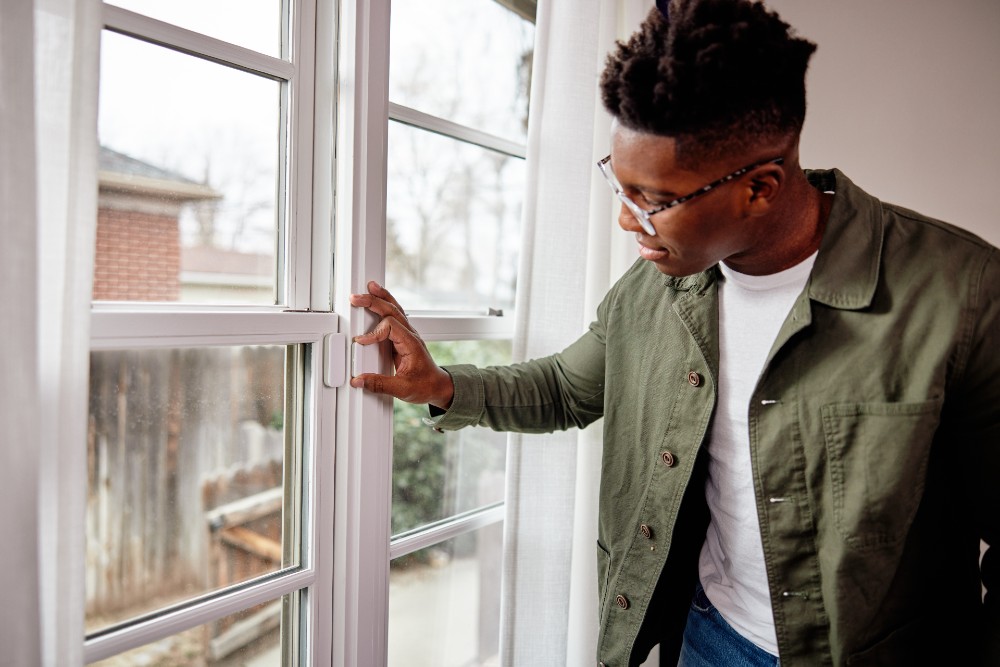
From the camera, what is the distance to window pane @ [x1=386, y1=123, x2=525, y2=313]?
1283mm

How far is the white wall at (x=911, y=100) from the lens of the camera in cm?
183

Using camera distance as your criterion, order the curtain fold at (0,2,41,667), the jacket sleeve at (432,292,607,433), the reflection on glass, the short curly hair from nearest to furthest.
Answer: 1. the curtain fold at (0,2,41,667)
2. the short curly hair
3. the reflection on glass
4. the jacket sleeve at (432,292,607,433)

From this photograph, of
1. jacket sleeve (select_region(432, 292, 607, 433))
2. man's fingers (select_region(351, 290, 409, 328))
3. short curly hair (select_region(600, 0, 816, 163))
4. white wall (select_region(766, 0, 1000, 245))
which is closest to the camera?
short curly hair (select_region(600, 0, 816, 163))

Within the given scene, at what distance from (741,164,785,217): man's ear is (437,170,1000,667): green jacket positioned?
5.0 inches

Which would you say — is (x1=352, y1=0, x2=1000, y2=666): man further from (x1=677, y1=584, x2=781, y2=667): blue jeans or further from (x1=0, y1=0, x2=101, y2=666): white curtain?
(x1=0, y1=0, x2=101, y2=666): white curtain

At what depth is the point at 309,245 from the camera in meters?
1.11

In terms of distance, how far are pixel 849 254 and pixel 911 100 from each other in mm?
1272

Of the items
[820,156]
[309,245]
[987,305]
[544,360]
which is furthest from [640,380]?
[820,156]

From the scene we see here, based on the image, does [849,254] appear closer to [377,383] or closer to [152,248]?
[377,383]

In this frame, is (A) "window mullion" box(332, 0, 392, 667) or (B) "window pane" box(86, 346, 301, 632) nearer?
(B) "window pane" box(86, 346, 301, 632)

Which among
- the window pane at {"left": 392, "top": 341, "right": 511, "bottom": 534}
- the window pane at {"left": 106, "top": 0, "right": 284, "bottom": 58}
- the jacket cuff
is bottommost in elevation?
the window pane at {"left": 392, "top": 341, "right": 511, "bottom": 534}

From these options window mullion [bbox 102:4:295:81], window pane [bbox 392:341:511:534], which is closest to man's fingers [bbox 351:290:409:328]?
window pane [bbox 392:341:511:534]

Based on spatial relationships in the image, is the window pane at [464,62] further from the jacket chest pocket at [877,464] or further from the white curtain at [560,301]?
the jacket chest pocket at [877,464]

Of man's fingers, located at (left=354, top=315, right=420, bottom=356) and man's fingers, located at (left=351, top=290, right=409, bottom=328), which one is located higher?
man's fingers, located at (left=351, top=290, right=409, bottom=328)
